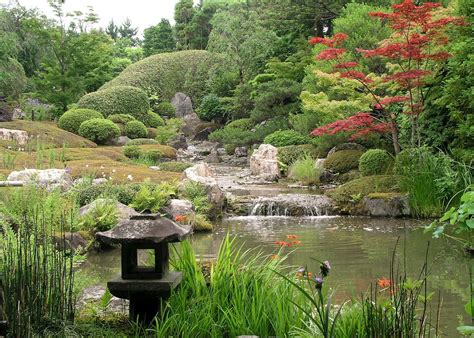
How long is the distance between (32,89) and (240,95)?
12.4 metres

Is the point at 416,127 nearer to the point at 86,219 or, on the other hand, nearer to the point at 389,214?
the point at 389,214

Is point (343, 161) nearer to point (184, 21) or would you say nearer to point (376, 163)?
point (376, 163)

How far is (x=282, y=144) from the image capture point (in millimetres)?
19438

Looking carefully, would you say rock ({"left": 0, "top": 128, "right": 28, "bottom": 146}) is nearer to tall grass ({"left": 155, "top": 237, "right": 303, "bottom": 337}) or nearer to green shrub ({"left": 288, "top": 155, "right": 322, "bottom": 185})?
green shrub ({"left": 288, "top": 155, "right": 322, "bottom": 185})

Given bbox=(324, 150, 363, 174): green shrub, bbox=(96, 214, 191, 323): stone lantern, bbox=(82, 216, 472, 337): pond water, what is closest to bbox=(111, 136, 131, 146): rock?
bbox=(324, 150, 363, 174): green shrub

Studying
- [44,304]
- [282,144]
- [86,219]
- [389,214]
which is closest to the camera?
[44,304]

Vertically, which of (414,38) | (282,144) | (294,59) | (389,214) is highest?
(294,59)

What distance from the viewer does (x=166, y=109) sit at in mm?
31453

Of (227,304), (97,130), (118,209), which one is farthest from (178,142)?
(227,304)

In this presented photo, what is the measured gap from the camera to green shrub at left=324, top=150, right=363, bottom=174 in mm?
15372

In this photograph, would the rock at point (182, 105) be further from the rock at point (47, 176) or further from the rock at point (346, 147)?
the rock at point (47, 176)

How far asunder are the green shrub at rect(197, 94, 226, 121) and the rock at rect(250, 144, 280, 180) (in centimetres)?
1095

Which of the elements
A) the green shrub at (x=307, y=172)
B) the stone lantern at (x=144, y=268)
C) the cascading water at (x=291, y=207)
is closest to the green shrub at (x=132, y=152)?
the green shrub at (x=307, y=172)

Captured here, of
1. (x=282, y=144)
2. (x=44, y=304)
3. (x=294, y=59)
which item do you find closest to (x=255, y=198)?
(x=282, y=144)
